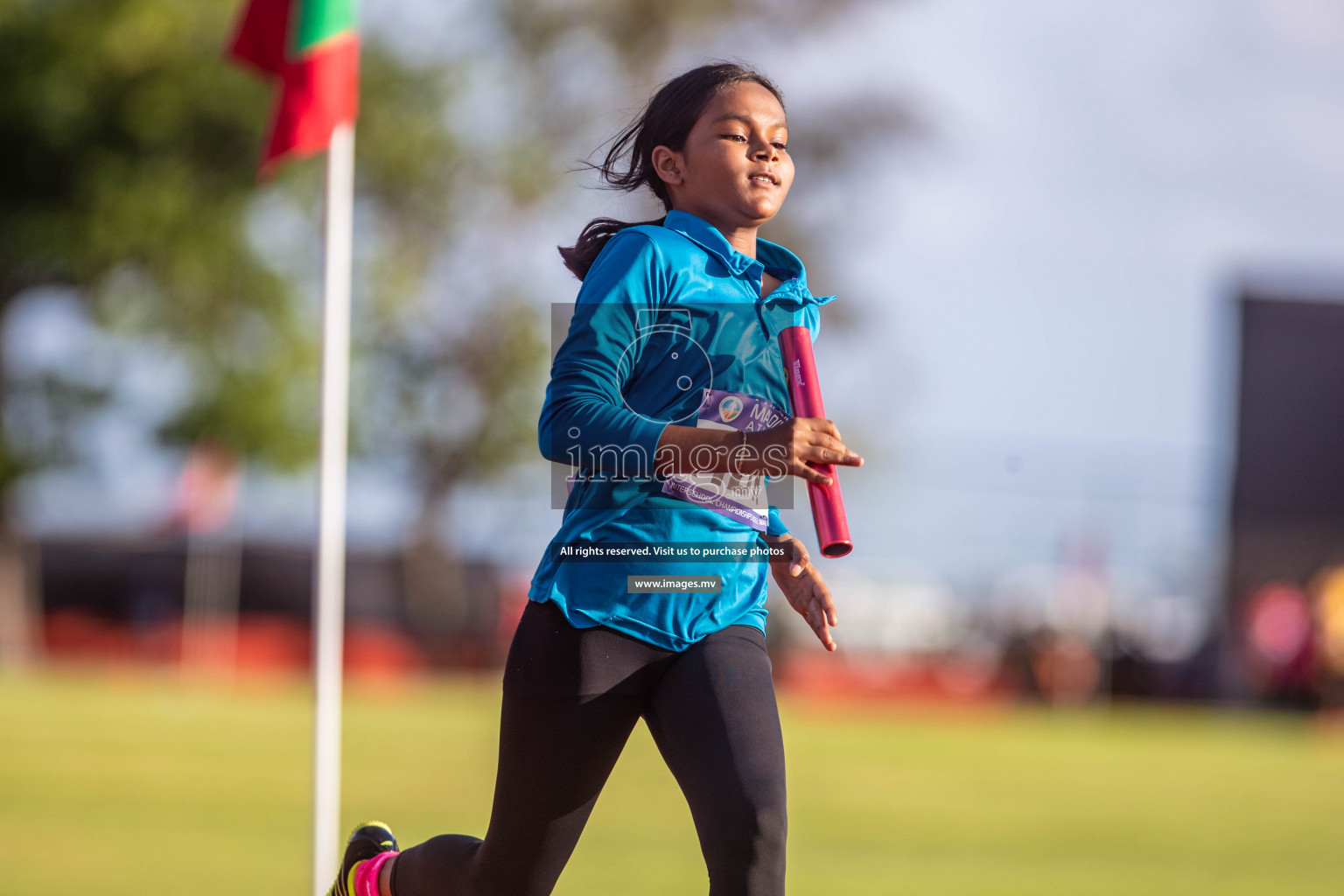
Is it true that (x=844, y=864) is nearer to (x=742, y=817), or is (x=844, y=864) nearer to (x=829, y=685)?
(x=742, y=817)

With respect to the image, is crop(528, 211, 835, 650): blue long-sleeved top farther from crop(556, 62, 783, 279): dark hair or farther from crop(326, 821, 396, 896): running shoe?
crop(326, 821, 396, 896): running shoe

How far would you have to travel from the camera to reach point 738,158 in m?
2.84

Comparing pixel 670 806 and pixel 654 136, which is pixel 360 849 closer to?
pixel 654 136

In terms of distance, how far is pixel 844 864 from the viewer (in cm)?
754

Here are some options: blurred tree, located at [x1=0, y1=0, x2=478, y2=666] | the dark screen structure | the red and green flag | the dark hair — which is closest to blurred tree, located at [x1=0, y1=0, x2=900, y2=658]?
blurred tree, located at [x1=0, y1=0, x2=478, y2=666]

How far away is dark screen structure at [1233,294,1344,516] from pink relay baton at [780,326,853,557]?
28.0 m

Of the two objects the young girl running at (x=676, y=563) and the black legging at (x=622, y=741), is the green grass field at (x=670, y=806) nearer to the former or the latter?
the black legging at (x=622, y=741)

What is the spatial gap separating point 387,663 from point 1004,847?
18.7 metres

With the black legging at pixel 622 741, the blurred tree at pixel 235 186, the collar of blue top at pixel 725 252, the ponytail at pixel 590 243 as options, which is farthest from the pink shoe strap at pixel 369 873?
the blurred tree at pixel 235 186

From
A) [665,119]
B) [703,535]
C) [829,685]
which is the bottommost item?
[829,685]

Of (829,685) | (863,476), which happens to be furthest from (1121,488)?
(829,685)

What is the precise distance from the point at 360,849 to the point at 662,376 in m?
1.44

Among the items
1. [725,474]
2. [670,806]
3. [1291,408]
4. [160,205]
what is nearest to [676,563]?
[725,474]

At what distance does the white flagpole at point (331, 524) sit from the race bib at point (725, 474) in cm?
258
